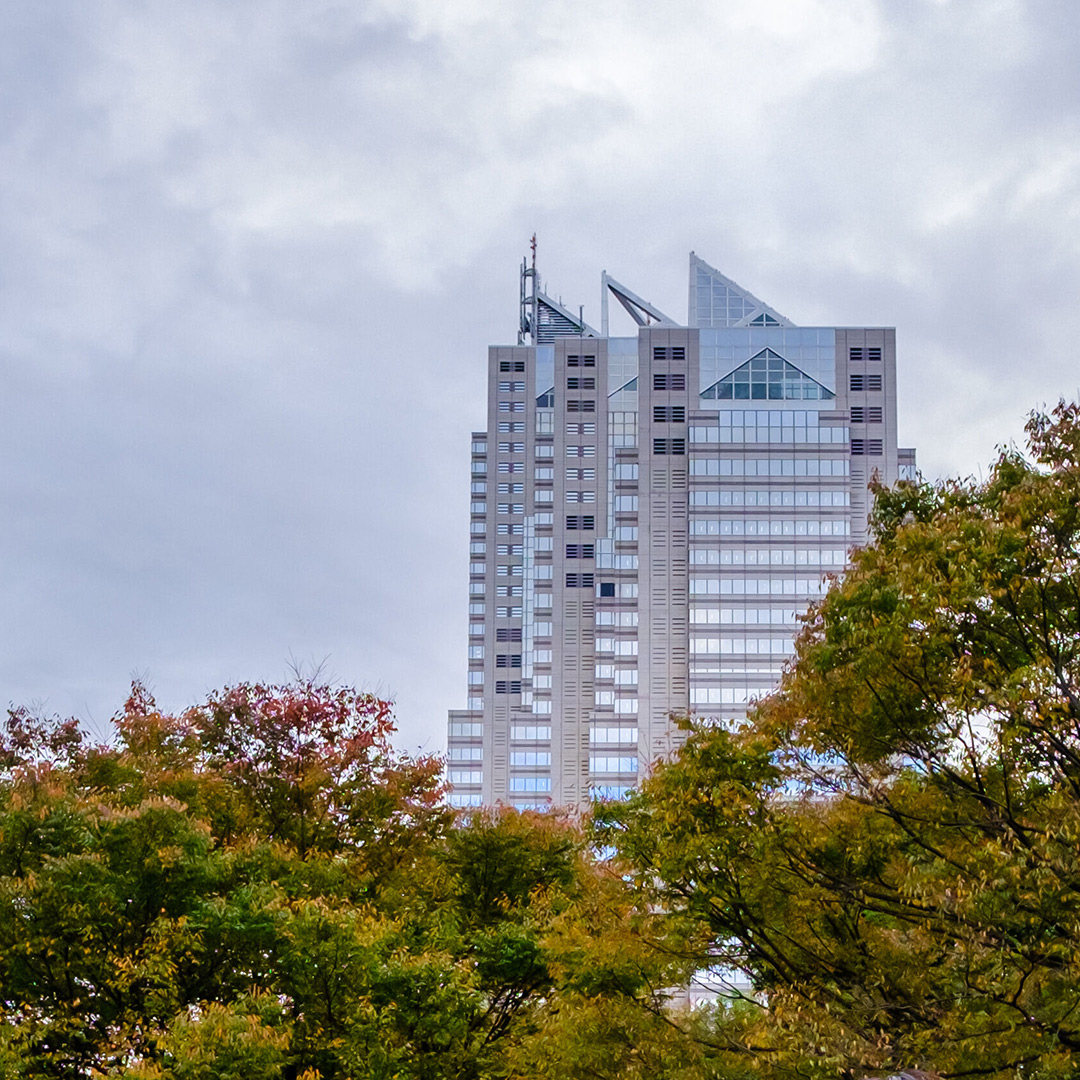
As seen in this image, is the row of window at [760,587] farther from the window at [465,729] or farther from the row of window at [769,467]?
the window at [465,729]

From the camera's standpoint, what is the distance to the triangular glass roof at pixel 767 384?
11175 cm

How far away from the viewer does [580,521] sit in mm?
124688

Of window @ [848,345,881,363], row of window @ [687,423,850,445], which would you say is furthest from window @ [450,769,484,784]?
window @ [848,345,881,363]

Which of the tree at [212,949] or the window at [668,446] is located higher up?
the window at [668,446]

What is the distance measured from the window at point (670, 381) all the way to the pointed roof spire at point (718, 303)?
6.64 m

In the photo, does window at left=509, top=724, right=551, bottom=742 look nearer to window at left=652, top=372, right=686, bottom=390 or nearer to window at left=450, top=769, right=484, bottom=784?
window at left=450, top=769, right=484, bottom=784

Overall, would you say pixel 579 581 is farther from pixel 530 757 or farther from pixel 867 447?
pixel 867 447

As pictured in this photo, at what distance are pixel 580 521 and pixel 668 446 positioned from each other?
13.4m

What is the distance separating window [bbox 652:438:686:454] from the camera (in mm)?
114438

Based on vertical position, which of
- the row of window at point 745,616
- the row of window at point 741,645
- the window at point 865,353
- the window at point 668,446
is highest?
the window at point 865,353

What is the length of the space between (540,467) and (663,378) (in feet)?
65.8

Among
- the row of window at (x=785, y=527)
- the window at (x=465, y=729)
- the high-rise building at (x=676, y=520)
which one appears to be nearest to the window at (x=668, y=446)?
the high-rise building at (x=676, y=520)

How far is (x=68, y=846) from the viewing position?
21.0 m

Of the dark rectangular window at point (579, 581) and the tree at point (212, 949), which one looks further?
the dark rectangular window at point (579, 581)
